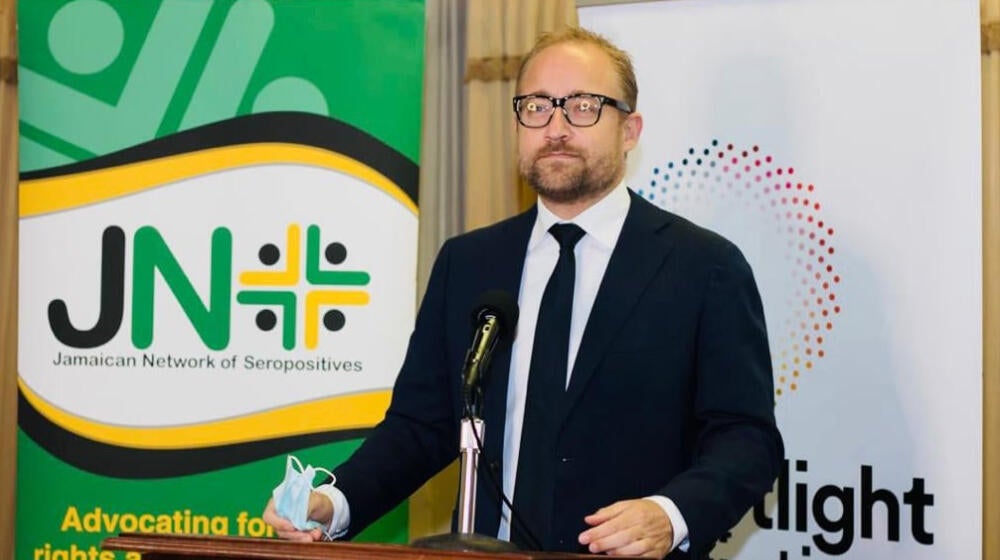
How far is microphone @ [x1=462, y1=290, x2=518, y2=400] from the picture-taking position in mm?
1850

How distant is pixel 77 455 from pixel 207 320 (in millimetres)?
677

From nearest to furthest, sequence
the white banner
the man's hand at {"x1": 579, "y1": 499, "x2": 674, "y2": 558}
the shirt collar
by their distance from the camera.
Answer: the man's hand at {"x1": 579, "y1": 499, "x2": 674, "y2": 558}, the shirt collar, the white banner

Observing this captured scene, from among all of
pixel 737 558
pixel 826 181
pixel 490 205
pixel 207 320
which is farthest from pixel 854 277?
pixel 207 320

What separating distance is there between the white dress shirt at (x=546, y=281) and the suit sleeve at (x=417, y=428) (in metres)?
0.18

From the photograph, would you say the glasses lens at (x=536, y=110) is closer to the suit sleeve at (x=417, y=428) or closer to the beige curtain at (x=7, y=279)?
the suit sleeve at (x=417, y=428)

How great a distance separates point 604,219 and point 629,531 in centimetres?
81

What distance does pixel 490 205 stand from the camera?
4121mm

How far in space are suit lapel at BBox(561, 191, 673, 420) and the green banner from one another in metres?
1.74

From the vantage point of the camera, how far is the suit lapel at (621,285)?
89.4 inches

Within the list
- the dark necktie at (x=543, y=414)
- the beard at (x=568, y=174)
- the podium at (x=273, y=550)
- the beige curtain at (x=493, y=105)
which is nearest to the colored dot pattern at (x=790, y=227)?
the beige curtain at (x=493, y=105)

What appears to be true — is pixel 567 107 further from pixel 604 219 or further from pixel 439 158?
pixel 439 158

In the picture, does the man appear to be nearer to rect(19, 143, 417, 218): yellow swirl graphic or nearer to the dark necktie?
the dark necktie

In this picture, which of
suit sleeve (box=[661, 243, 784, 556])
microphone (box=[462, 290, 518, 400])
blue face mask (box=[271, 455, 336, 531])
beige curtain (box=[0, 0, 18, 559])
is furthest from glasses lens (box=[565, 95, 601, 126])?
beige curtain (box=[0, 0, 18, 559])

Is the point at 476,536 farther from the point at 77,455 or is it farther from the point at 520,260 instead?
the point at 77,455
